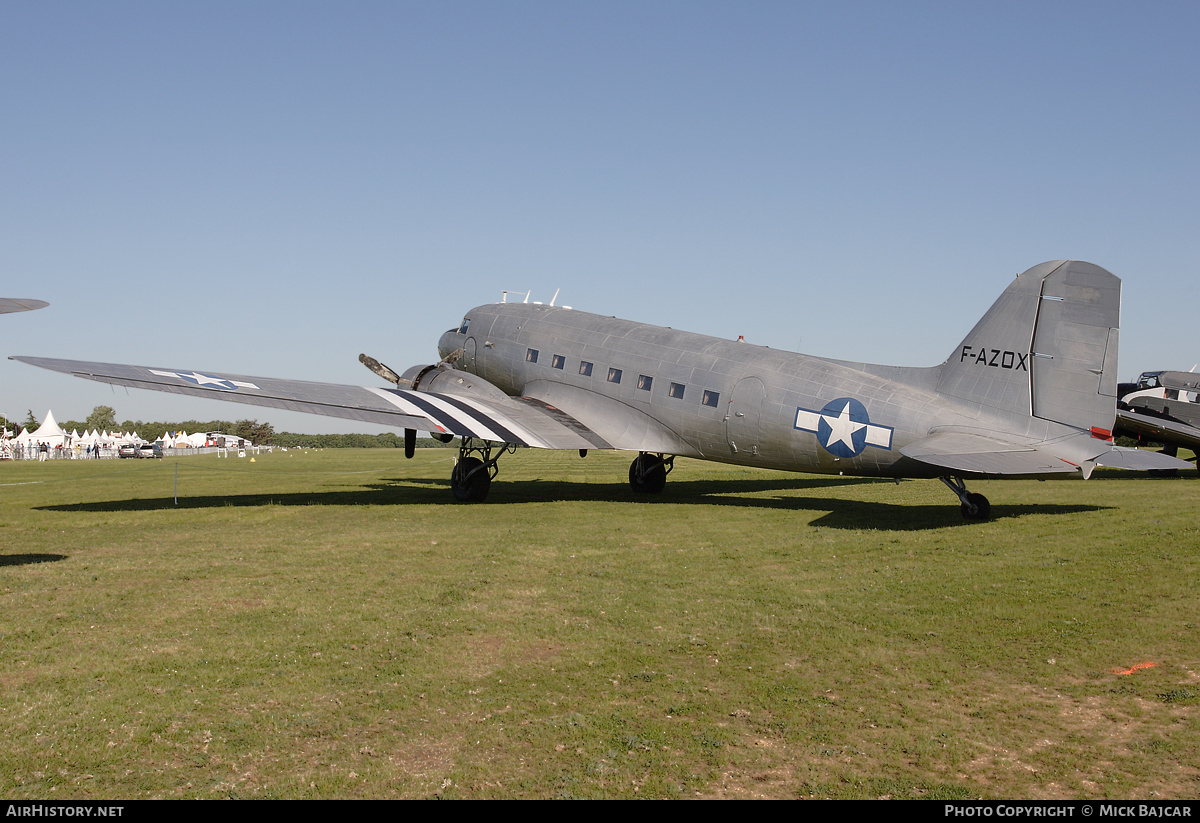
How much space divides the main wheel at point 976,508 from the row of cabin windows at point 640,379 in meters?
6.51

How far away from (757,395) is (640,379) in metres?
4.16

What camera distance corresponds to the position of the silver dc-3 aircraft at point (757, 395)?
16.6 m

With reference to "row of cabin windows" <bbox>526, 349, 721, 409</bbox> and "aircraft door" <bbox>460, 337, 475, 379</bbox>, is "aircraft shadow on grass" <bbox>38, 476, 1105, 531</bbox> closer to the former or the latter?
"row of cabin windows" <bbox>526, 349, 721, 409</bbox>

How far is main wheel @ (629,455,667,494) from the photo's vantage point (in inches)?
1017

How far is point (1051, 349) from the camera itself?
55.5 ft

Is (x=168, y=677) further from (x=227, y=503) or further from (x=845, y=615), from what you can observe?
(x=227, y=503)

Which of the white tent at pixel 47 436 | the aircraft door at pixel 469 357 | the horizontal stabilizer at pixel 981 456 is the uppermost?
the aircraft door at pixel 469 357

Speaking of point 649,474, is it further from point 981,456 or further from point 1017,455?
point 1017,455

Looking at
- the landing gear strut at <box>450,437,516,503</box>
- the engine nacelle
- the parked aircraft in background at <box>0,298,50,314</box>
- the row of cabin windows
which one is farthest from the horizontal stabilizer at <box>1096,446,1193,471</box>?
the parked aircraft in background at <box>0,298,50,314</box>

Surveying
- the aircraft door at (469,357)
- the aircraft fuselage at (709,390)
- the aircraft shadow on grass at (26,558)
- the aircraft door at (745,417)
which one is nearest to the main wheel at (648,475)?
the aircraft fuselage at (709,390)

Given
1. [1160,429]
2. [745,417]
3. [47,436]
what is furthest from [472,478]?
[47,436]

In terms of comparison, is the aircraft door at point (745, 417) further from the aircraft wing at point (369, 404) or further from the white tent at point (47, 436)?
the white tent at point (47, 436)

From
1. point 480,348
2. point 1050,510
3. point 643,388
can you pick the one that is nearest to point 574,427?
point 643,388
